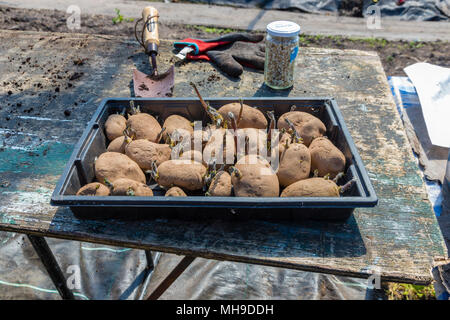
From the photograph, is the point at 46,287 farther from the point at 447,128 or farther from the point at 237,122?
the point at 447,128

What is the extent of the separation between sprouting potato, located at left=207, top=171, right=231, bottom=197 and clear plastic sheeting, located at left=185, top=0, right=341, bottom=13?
3911 millimetres

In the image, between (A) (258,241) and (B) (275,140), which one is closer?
(A) (258,241)

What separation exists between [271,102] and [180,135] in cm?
37

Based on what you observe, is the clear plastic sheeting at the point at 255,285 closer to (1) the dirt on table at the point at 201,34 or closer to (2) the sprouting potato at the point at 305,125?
(2) the sprouting potato at the point at 305,125

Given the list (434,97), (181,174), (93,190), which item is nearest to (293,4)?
(434,97)

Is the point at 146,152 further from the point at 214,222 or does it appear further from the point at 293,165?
the point at 293,165

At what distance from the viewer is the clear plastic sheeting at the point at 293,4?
432cm

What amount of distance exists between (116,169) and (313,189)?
561 mm

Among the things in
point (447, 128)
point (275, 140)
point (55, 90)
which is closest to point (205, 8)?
point (55, 90)

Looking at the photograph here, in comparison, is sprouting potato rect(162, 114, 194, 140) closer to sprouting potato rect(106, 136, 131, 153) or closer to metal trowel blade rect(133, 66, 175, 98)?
sprouting potato rect(106, 136, 131, 153)

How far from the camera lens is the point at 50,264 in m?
1.47

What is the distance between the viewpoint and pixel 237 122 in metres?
1.19

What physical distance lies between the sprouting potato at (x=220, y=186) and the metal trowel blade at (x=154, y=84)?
2.36 ft

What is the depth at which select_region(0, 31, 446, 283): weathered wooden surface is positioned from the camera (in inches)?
37.4
